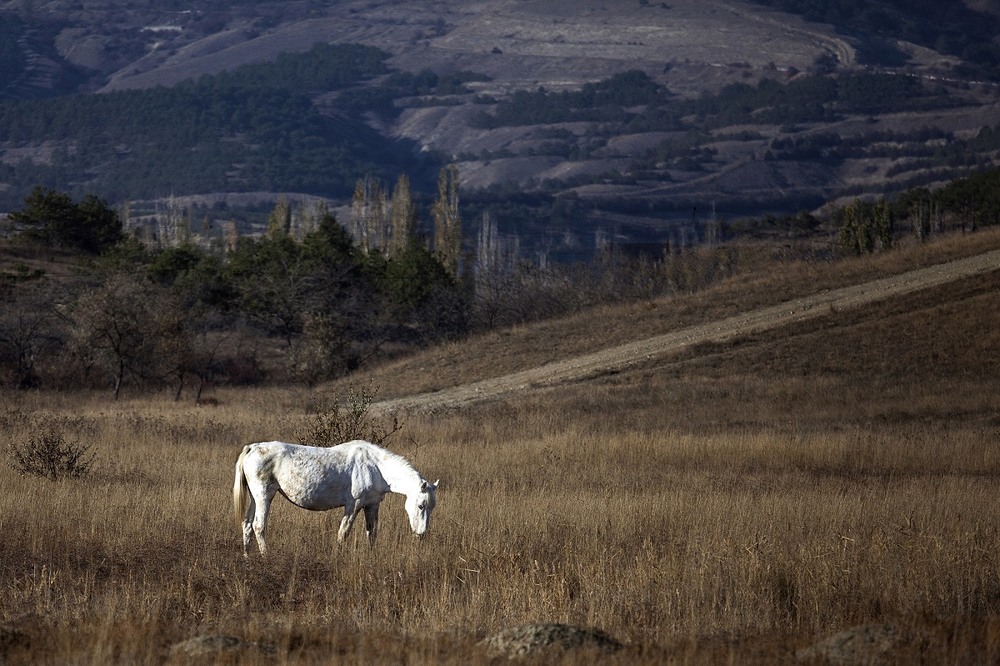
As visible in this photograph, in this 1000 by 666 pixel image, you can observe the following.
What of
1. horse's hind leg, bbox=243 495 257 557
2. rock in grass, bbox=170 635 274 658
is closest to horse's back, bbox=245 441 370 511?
horse's hind leg, bbox=243 495 257 557

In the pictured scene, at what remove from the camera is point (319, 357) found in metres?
51.4

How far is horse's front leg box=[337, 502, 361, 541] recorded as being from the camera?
1369 cm

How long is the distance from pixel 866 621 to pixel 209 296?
180 ft

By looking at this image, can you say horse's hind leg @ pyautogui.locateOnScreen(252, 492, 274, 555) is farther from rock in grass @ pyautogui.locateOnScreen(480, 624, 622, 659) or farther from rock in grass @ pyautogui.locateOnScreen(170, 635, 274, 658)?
rock in grass @ pyautogui.locateOnScreen(480, 624, 622, 659)

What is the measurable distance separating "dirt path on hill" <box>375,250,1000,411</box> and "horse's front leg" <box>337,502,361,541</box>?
23177 mm

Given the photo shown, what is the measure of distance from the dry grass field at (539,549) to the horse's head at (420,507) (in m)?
0.23

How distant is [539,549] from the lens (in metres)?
14.4

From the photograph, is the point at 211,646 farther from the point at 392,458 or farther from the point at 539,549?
the point at 539,549

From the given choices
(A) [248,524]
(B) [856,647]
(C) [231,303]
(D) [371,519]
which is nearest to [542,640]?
(B) [856,647]

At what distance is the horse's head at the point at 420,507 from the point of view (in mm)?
13492

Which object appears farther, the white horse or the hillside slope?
the hillside slope

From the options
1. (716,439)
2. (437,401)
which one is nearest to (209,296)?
(437,401)

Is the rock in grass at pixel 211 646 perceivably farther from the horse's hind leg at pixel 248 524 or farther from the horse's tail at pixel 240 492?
the horse's tail at pixel 240 492

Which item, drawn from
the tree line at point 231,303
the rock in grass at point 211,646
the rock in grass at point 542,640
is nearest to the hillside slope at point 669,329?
the tree line at point 231,303
